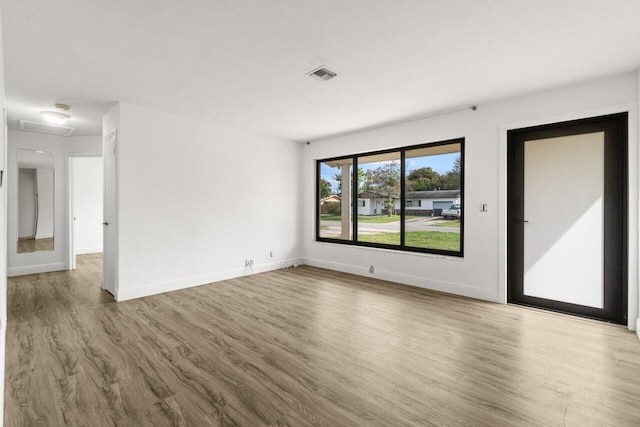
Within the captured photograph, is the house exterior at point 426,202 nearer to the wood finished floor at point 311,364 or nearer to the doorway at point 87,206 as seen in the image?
the wood finished floor at point 311,364

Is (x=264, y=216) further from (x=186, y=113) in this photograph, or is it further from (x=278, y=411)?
(x=278, y=411)

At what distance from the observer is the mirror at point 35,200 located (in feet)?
18.2

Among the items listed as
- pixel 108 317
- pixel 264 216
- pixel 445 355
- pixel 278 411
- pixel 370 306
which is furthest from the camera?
pixel 264 216

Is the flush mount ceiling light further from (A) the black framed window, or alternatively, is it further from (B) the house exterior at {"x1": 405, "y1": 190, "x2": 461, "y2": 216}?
(B) the house exterior at {"x1": 405, "y1": 190, "x2": 461, "y2": 216}

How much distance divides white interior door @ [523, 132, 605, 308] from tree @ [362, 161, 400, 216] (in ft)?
6.35

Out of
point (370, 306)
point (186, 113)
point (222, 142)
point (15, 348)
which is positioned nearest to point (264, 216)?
point (222, 142)

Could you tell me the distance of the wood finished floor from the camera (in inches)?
74.2

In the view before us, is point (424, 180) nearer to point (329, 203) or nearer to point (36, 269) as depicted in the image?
point (329, 203)

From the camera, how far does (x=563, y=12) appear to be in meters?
2.19

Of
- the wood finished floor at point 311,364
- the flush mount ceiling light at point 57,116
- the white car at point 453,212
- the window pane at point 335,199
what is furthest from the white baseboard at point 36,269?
the white car at point 453,212

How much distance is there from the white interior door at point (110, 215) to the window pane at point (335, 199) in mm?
3591

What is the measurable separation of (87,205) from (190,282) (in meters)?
5.55

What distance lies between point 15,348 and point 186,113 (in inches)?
129

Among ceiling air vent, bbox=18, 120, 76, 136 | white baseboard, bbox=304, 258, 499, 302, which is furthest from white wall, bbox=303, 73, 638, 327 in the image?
ceiling air vent, bbox=18, 120, 76, 136
